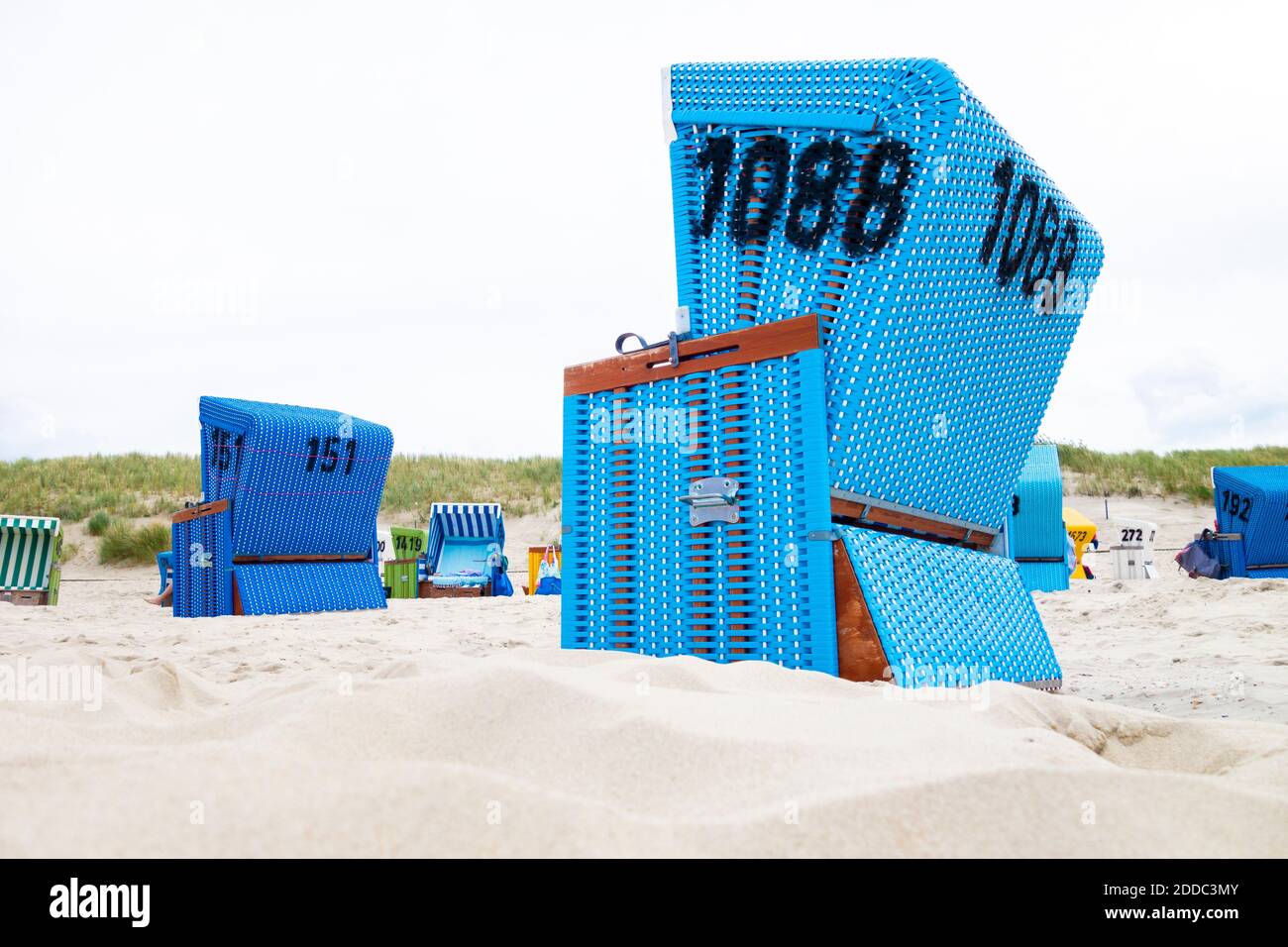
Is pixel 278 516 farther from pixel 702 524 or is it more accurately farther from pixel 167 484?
pixel 167 484

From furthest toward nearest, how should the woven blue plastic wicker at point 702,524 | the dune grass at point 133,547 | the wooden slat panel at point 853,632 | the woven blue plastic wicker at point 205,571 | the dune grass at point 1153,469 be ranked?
the dune grass at point 1153,469
the dune grass at point 133,547
the woven blue plastic wicker at point 205,571
the woven blue plastic wicker at point 702,524
the wooden slat panel at point 853,632

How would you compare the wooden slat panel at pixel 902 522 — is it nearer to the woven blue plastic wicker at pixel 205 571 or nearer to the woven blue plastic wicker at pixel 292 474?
the woven blue plastic wicker at pixel 292 474

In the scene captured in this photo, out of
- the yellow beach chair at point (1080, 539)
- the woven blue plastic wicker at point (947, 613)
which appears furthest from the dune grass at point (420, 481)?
the woven blue plastic wicker at point (947, 613)

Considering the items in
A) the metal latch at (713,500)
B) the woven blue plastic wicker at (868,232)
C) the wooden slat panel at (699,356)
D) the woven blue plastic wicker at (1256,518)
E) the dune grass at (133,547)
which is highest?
the woven blue plastic wicker at (868,232)

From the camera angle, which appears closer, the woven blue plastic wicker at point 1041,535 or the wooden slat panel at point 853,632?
the wooden slat panel at point 853,632

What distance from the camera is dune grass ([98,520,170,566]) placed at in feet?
59.7

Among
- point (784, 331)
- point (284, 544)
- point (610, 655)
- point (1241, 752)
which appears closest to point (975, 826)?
point (1241, 752)

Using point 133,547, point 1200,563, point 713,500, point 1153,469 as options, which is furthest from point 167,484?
point 1153,469

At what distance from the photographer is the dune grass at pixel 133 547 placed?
18203mm

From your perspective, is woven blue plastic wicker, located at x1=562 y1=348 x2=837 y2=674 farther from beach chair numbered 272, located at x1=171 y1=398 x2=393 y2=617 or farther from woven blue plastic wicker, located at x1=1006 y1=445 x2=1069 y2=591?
woven blue plastic wicker, located at x1=1006 y1=445 x2=1069 y2=591

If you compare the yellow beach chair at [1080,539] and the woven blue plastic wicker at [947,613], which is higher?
the woven blue plastic wicker at [947,613]

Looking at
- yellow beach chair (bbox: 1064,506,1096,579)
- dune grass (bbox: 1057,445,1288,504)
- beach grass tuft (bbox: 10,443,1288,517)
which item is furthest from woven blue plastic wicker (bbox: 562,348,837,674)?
dune grass (bbox: 1057,445,1288,504)

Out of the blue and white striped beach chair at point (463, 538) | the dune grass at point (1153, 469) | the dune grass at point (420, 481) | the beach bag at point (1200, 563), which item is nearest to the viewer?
the beach bag at point (1200, 563)

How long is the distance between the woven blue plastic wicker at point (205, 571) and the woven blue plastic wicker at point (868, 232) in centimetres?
603
